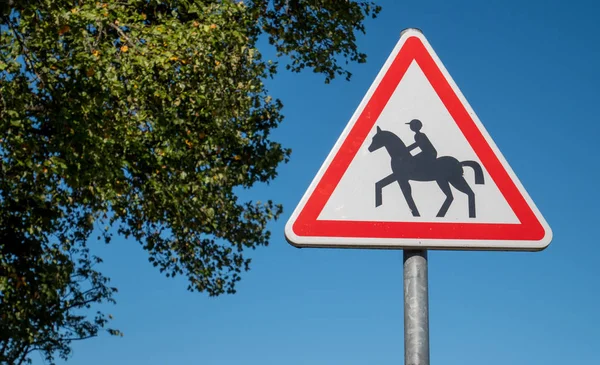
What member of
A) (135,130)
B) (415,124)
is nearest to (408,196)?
(415,124)

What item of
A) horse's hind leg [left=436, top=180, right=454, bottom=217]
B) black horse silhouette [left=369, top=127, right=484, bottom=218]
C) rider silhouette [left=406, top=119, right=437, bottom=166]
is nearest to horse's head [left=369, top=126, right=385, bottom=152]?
black horse silhouette [left=369, top=127, right=484, bottom=218]

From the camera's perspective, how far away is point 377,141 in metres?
2.81

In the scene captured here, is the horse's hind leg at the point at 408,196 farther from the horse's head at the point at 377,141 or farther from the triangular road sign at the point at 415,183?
the horse's head at the point at 377,141

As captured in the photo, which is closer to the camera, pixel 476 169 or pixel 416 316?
pixel 416 316

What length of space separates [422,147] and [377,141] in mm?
171

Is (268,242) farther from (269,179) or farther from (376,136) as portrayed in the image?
(376,136)

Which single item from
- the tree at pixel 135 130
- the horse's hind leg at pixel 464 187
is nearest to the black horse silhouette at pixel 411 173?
the horse's hind leg at pixel 464 187

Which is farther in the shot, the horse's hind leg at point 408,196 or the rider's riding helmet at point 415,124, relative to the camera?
the rider's riding helmet at point 415,124

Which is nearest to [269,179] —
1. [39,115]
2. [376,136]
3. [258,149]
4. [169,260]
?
[258,149]

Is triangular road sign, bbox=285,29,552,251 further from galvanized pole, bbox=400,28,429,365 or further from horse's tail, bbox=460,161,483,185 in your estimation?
galvanized pole, bbox=400,28,429,365

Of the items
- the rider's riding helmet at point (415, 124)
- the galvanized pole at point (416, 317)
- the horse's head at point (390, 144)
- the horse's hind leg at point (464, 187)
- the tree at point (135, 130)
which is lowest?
the galvanized pole at point (416, 317)

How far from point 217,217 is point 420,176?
1086cm

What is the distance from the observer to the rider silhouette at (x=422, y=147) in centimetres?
279

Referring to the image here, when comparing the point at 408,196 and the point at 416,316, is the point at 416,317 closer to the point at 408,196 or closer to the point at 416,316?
the point at 416,316
